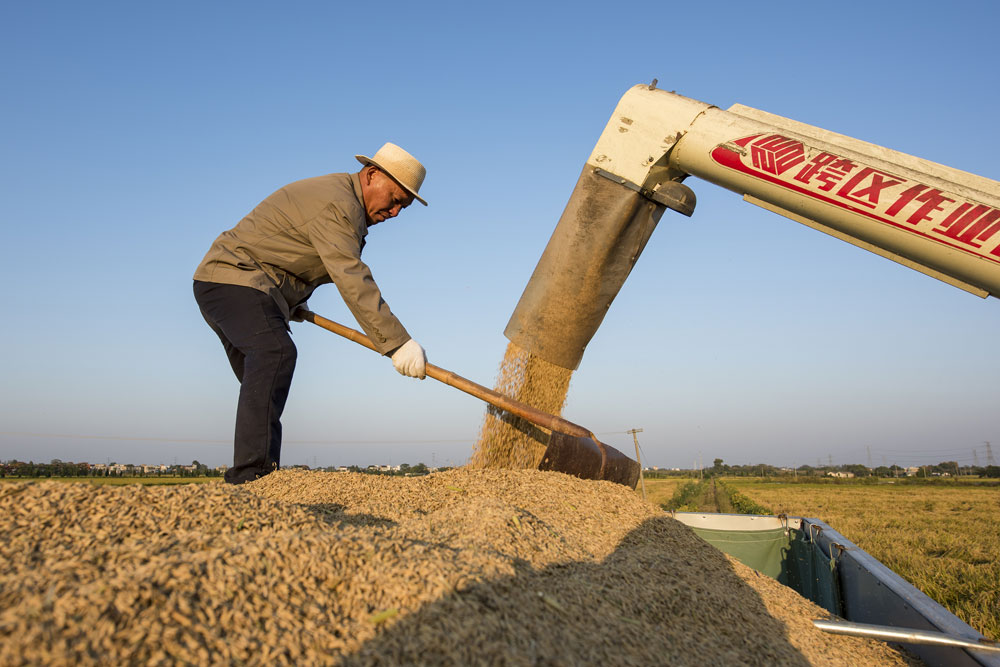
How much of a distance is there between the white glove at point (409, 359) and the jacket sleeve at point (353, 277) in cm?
3

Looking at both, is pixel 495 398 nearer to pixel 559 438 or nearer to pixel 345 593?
pixel 559 438

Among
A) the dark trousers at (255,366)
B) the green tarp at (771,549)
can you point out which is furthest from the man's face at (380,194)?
the green tarp at (771,549)

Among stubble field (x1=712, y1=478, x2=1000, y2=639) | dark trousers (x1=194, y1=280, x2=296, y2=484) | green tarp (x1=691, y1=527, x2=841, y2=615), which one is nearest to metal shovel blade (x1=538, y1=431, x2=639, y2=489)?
green tarp (x1=691, y1=527, x2=841, y2=615)

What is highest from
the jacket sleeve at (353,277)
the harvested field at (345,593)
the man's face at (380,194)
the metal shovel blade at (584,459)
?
the man's face at (380,194)

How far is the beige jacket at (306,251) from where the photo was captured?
3.02m

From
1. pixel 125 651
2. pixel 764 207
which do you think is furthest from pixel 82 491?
pixel 764 207

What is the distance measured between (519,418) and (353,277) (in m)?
1.23

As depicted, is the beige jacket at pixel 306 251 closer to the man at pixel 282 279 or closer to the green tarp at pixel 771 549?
the man at pixel 282 279

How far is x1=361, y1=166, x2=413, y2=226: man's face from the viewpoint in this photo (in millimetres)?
3357

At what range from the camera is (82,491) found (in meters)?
1.56

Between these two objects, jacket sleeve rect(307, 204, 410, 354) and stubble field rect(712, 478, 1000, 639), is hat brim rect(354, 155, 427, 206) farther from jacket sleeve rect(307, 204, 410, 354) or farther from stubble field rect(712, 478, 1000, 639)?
stubble field rect(712, 478, 1000, 639)

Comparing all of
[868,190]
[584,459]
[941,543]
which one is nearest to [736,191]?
[868,190]

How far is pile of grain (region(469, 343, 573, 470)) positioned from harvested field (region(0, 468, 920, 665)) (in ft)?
4.17

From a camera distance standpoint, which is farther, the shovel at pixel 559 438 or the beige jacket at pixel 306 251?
the shovel at pixel 559 438
